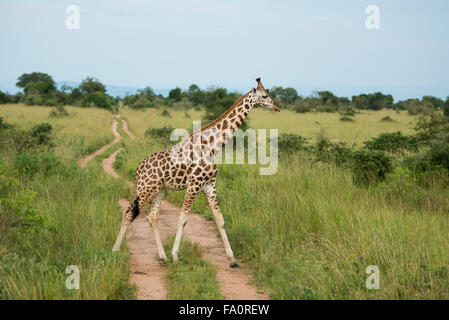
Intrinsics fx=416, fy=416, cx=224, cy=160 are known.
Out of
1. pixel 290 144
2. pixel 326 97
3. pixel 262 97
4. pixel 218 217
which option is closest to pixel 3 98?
pixel 326 97

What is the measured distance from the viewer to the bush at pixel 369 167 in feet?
30.1

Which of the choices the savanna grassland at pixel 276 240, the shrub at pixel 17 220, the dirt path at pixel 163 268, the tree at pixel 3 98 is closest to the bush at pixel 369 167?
the savanna grassland at pixel 276 240

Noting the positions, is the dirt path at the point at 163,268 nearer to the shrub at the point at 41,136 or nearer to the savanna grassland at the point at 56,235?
the savanna grassland at the point at 56,235

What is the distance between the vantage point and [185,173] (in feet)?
18.7

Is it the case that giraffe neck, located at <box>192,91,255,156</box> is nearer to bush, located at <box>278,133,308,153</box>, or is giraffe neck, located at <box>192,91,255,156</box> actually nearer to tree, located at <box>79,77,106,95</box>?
bush, located at <box>278,133,308,153</box>

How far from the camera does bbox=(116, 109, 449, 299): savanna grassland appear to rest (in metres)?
4.62

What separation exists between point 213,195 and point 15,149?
7796 millimetres

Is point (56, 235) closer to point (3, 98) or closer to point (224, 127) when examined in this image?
point (224, 127)

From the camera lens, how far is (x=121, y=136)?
73.8 feet

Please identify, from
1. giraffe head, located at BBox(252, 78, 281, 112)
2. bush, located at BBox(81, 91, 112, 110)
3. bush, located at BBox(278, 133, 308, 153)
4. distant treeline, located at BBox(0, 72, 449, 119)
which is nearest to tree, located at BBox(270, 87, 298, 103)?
distant treeline, located at BBox(0, 72, 449, 119)

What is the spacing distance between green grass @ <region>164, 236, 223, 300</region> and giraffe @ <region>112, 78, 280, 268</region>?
26cm

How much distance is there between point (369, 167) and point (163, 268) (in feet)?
18.2
